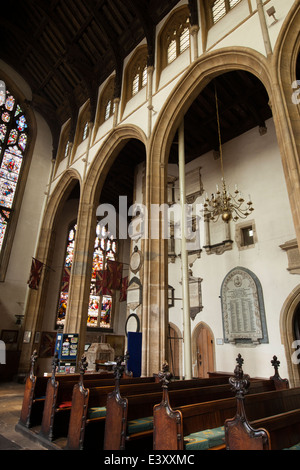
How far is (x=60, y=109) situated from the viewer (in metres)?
13.6

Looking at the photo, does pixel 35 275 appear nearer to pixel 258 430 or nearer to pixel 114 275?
pixel 114 275

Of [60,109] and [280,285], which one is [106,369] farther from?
[60,109]

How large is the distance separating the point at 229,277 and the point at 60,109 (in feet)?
36.2

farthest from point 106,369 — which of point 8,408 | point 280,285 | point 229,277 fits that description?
point 280,285

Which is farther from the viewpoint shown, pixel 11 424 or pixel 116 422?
pixel 11 424

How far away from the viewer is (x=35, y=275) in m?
10.8

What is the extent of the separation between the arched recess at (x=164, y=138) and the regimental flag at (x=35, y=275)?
19.6 ft

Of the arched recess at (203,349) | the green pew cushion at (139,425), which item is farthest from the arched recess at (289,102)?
the arched recess at (203,349)

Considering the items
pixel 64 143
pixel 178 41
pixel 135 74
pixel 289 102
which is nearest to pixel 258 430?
pixel 289 102

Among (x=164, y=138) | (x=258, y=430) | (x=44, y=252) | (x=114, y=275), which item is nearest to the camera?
(x=258, y=430)

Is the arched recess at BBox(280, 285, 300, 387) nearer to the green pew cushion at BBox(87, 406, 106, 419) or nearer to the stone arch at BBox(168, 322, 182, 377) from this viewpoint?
the stone arch at BBox(168, 322, 182, 377)

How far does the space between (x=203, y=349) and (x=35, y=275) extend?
21.5ft

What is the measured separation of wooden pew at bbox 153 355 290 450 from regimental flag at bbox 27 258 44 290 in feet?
30.7

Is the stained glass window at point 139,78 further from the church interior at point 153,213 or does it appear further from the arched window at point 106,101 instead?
the arched window at point 106,101
